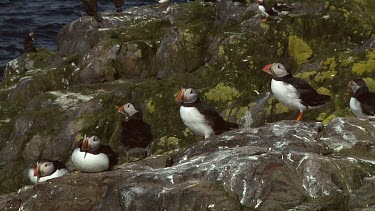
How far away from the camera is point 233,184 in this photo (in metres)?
9.23

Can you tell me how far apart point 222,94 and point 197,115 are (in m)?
3.65

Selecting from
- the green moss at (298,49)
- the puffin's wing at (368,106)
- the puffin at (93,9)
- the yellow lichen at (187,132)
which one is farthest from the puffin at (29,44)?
the puffin's wing at (368,106)

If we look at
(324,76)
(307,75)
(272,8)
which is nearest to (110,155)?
(307,75)

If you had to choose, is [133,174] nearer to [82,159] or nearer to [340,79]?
[82,159]

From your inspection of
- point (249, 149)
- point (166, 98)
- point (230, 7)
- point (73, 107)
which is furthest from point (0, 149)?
point (249, 149)

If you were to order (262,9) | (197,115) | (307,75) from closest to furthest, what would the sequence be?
(197,115) < (307,75) < (262,9)

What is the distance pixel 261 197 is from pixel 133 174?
185cm

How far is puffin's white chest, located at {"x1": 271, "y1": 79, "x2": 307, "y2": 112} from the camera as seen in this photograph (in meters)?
12.4

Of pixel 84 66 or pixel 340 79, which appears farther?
pixel 84 66

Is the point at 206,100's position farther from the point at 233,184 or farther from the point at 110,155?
the point at 233,184

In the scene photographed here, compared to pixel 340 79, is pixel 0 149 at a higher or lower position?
lower

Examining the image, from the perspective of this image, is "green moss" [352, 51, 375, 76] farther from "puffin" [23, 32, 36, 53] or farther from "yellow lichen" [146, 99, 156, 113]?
"puffin" [23, 32, 36, 53]

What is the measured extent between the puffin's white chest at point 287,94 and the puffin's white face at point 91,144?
10.5ft

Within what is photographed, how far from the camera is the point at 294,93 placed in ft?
40.4
